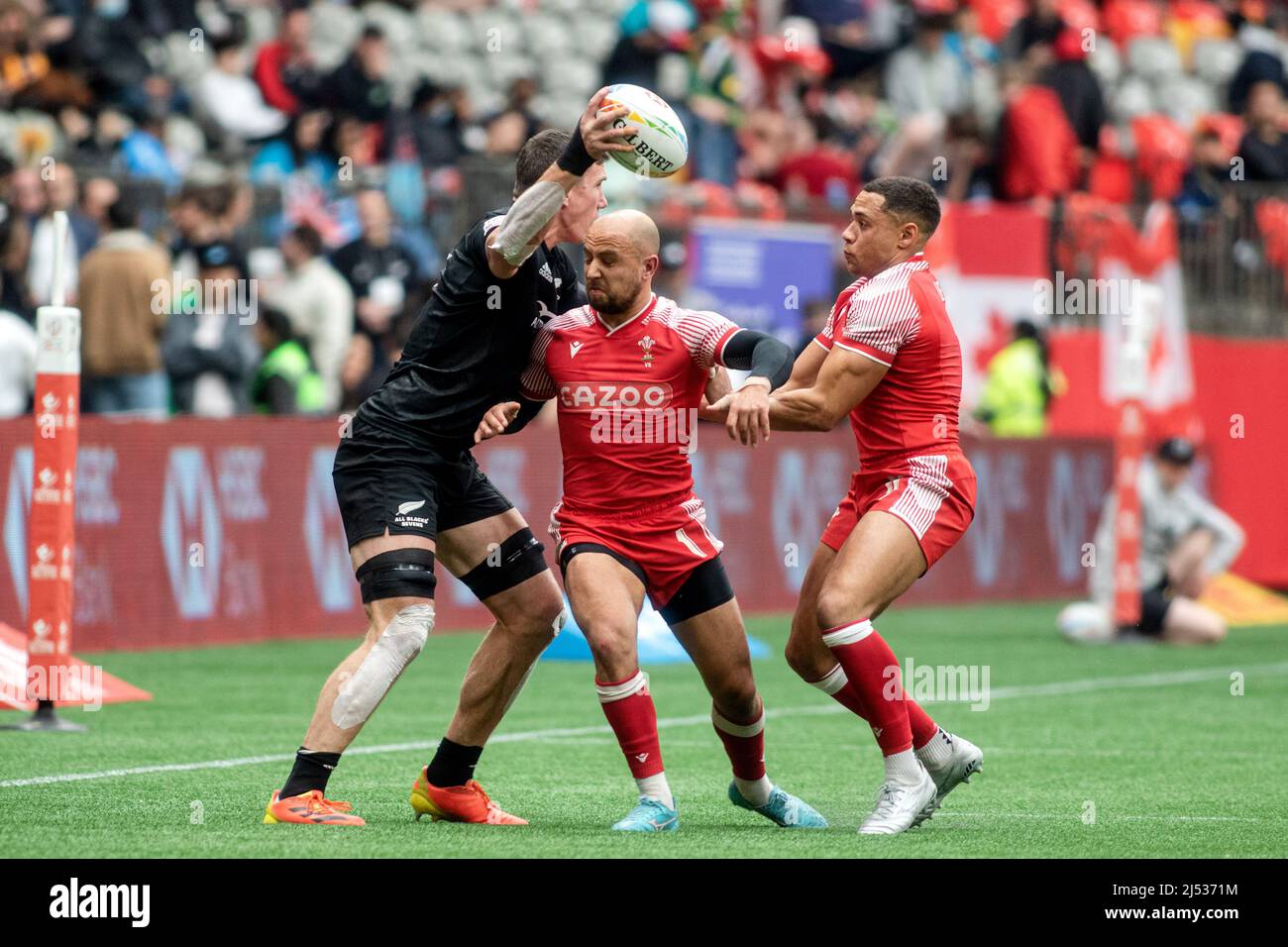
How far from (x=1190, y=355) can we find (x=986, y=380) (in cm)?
252

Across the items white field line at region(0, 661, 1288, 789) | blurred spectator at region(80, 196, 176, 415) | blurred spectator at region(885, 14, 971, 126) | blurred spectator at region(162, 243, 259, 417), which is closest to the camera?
white field line at region(0, 661, 1288, 789)

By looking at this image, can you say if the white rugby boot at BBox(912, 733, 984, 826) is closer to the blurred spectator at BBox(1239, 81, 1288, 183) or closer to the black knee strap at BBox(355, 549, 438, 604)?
the black knee strap at BBox(355, 549, 438, 604)

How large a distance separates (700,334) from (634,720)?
1.38 m

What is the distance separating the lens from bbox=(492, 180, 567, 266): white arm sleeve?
25.5 feet

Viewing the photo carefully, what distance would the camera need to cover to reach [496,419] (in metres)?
8.34

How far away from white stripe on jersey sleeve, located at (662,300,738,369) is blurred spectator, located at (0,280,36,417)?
788cm

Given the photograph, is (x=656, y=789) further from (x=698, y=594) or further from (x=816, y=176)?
(x=816, y=176)

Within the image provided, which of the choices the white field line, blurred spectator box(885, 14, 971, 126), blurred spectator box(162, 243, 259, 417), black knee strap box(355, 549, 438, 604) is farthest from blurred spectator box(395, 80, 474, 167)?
black knee strap box(355, 549, 438, 604)

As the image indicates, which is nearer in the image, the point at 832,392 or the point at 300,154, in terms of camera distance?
the point at 832,392

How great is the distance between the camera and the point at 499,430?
328 inches

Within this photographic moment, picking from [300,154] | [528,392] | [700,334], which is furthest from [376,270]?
[700,334]

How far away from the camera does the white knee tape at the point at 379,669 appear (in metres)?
7.96
